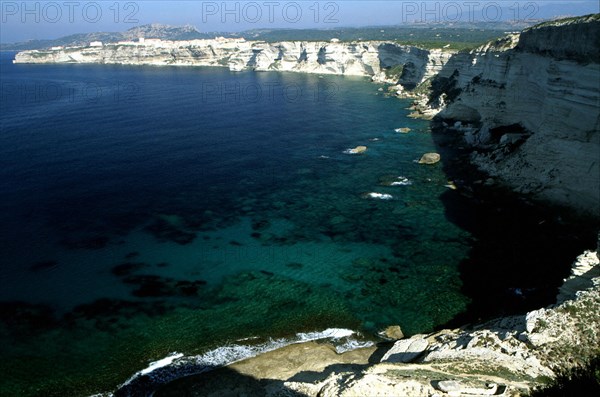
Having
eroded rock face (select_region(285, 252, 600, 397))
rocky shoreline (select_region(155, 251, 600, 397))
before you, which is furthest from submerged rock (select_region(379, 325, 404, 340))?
eroded rock face (select_region(285, 252, 600, 397))

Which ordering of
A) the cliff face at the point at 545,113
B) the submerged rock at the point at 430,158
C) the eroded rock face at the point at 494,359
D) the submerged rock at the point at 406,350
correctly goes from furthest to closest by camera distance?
the submerged rock at the point at 430,158
the cliff face at the point at 545,113
the submerged rock at the point at 406,350
the eroded rock face at the point at 494,359

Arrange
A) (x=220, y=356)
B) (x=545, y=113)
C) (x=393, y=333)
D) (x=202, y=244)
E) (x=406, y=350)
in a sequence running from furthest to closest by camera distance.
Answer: (x=545, y=113) → (x=202, y=244) → (x=393, y=333) → (x=220, y=356) → (x=406, y=350)

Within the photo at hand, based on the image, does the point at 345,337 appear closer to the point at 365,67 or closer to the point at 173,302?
the point at 173,302

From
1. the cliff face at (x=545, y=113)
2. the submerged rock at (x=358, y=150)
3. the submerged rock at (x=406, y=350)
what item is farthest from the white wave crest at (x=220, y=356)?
the submerged rock at (x=358, y=150)

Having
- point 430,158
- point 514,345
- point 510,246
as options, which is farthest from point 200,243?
point 430,158

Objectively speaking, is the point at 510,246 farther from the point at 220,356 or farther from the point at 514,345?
the point at 220,356

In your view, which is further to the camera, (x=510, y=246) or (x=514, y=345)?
(x=510, y=246)

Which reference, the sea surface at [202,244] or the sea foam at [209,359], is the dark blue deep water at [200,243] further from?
the sea foam at [209,359]

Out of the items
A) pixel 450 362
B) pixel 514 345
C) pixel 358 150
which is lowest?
pixel 450 362
